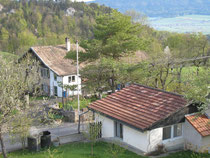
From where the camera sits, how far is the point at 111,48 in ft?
96.2

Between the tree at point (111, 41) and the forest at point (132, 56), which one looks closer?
the forest at point (132, 56)

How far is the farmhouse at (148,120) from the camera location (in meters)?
16.2

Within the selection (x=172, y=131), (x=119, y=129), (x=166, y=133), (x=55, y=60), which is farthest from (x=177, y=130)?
(x=55, y=60)

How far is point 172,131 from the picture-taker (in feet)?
55.6

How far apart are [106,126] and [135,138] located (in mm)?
2739

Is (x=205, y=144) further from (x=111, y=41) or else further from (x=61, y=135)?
(x=111, y=41)

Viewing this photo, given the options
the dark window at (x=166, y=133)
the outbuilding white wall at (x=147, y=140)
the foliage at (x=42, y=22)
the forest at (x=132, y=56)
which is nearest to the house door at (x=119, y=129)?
the outbuilding white wall at (x=147, y=140)

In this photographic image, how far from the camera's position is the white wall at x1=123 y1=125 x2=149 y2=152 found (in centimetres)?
1627

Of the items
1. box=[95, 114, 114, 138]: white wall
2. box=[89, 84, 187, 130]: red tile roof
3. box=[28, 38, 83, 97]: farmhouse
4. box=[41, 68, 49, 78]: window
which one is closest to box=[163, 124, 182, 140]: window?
box=[89, 84, 187, 130]: red tile roof

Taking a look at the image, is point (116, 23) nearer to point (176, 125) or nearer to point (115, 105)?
point (115, 105)

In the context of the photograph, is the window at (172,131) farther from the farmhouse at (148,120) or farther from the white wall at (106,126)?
the white wall at (106,126)

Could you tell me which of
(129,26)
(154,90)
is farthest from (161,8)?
(154,90)

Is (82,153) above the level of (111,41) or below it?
below

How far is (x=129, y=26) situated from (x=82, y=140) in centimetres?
1502
